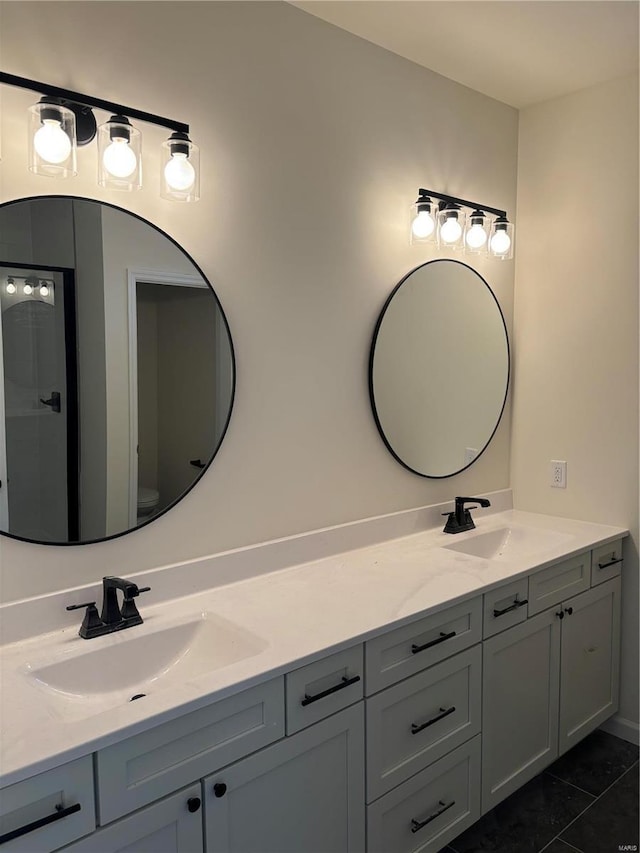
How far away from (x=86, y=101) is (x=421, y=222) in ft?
4.12

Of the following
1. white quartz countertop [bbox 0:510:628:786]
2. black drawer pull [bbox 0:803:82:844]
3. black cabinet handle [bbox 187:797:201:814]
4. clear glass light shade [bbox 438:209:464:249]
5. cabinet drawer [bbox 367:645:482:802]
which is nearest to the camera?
black drawer pull [bbox 0:803:82:844]

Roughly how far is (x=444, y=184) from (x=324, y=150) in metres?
0.63

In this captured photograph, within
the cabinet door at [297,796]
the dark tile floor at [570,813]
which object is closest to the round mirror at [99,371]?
the cabinet door at [297,796]

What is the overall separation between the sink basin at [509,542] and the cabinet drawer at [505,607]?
0.28m

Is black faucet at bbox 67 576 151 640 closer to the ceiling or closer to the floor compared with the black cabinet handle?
closer to the ceiling

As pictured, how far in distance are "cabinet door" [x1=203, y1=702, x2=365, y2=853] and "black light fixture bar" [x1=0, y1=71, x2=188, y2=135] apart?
60.1 inches

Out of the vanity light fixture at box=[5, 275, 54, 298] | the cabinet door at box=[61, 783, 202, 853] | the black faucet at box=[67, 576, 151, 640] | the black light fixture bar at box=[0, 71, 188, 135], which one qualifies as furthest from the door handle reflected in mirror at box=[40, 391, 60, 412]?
the cabinet door at box=[61, 783, 202, 853]

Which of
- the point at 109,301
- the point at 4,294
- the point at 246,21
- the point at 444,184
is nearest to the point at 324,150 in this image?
the point at 246,21

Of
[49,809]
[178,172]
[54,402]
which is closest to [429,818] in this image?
[49,809]

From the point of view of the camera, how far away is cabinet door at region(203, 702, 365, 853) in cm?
135

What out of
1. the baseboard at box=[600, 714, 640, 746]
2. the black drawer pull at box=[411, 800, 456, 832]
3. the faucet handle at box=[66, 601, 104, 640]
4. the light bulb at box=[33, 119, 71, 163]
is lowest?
the baseboard at box=[600, 714, 640, 746]

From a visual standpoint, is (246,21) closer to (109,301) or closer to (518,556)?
(109,301)

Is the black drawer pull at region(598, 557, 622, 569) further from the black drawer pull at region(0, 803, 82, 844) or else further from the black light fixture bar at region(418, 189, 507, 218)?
the black drawer pull at region(0, 803, 82, 844)

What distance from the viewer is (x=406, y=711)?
1719 mm
